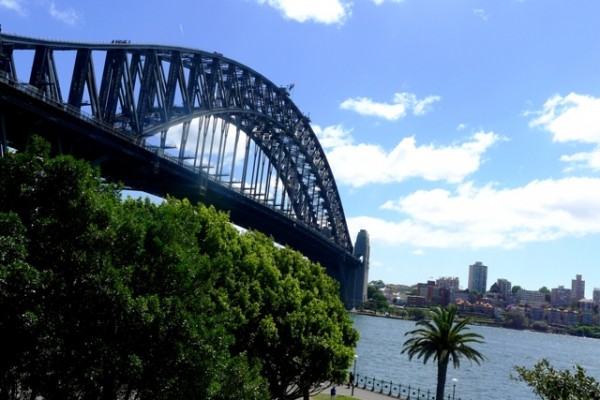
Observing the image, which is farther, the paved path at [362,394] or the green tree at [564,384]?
the paved path at [362,394]

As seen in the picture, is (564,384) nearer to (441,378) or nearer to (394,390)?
(441,378)

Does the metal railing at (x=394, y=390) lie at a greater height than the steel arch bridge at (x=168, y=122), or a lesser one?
lesser

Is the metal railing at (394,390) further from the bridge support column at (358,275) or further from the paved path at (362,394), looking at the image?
the bridge support column at (358,275)

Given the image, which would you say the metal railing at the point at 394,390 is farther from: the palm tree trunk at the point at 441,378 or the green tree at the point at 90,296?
the green tree at the point at 90,296

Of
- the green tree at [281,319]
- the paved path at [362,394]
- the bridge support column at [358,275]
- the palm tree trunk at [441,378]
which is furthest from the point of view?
the bridge support column at [358,275]

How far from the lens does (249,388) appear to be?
21.3 metres

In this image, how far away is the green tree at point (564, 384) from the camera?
51.9 ft

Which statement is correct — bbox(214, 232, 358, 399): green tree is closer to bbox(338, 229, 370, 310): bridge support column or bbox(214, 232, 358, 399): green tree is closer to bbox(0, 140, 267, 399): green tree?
bbox(0, 140, 267, 399): green tree

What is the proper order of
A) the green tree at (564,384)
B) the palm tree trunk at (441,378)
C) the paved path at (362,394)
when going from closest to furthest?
the green tree at (564,384), the palm tree trunk at (441,378), the paved path at (362,394)

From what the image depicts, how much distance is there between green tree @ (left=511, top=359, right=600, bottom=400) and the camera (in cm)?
1581

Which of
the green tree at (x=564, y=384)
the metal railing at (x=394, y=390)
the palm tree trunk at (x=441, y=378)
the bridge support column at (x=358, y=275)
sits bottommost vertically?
the metal railing at (x=394, y=390)

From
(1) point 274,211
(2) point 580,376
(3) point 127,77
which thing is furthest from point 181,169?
(2) point 580,376

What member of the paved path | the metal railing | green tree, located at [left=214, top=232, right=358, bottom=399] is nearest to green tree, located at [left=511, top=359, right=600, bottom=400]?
green tree, located at [left=214, top=232, right=358, bottom=399]

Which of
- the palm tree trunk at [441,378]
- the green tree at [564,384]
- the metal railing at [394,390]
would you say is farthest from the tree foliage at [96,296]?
the metal railing at [394,390]
